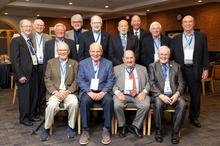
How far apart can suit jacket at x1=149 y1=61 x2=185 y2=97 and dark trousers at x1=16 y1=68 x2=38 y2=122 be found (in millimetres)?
1903

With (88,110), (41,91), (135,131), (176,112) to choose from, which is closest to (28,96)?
(41,91)

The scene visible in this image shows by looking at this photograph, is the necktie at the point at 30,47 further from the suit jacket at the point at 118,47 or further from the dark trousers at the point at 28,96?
the suit jacket at the point at 118,47

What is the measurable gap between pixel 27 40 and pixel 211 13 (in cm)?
846

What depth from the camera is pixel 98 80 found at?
3824mm

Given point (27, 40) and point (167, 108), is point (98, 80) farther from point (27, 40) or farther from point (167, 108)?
point (27, 40)

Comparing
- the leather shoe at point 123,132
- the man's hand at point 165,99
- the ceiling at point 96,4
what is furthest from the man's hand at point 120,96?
the ceiling at point 96,4

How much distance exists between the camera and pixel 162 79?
3.80 metres

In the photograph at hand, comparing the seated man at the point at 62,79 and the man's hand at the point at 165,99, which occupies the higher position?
the seated man at the point at 62,79

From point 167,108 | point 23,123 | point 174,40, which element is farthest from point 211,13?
point 23,123

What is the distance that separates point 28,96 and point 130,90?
1654 millimetres

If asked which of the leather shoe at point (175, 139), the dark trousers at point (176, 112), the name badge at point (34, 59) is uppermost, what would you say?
the name badge at point (34, 59)

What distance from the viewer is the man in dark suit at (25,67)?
4.18m

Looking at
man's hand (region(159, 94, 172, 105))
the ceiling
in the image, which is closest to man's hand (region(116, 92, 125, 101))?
man's hand (region(159, 94, 172, 105))

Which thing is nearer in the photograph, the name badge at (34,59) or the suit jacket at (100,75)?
the suit jacket at (100,75)
